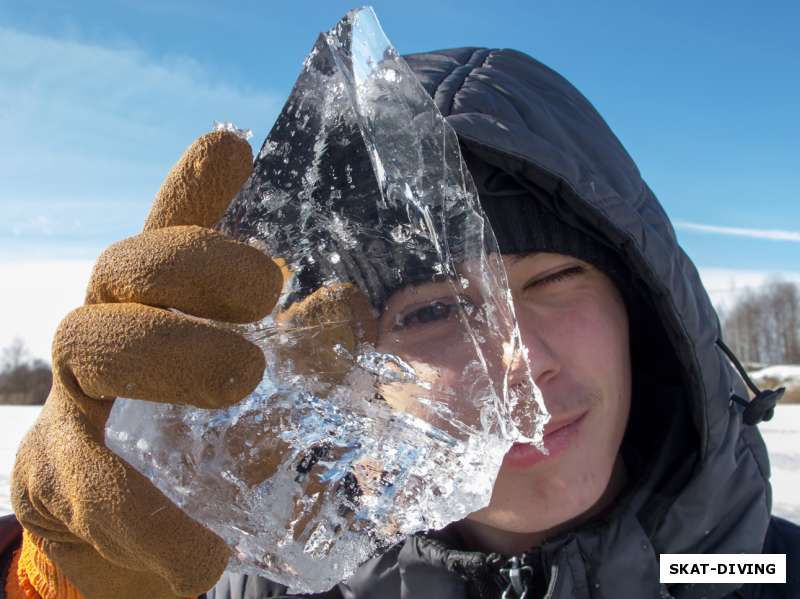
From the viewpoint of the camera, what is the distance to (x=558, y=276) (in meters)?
1.21

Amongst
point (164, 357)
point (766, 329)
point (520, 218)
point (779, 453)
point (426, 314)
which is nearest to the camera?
point (164, 357)

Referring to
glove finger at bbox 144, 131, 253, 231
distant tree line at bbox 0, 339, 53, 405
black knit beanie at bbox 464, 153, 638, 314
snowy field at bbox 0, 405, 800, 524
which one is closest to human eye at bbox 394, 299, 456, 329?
black knit beanie at bbox 464, 153, 638, 314

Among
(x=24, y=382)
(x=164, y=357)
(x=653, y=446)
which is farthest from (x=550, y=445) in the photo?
(x=24, y=382)

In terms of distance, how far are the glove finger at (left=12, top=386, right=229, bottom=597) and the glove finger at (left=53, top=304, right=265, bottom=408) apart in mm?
151

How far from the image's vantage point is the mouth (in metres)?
1.11

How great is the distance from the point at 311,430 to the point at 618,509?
70 cm

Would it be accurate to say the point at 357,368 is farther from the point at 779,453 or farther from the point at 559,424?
the point at 779,453

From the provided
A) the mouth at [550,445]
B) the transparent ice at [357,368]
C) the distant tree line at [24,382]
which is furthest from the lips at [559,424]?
the distant tree line at [24,382]

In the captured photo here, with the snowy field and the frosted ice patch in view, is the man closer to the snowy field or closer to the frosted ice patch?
the frosted ice patch

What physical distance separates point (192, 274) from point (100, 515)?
0.37 metres

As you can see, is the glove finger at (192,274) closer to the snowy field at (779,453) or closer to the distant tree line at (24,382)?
the snowy field at (779,453)

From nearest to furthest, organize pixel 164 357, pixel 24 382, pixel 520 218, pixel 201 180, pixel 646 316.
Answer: pixel 164 357, pixel 201 180, pixel 520 218, pixel 646 316, pixel 24 382

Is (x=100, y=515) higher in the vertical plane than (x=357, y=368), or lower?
lower

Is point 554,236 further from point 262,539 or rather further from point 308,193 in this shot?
point 262,539
